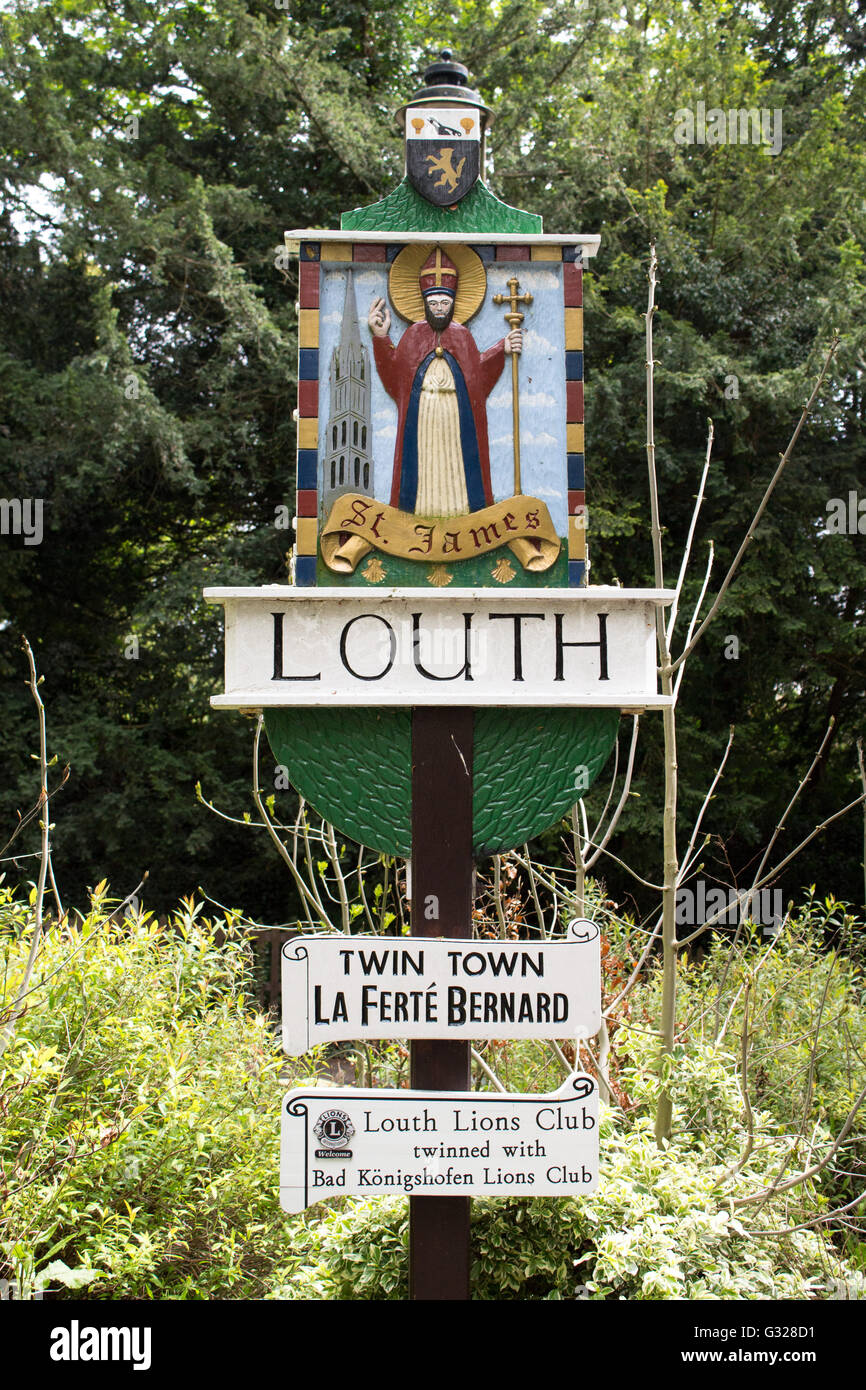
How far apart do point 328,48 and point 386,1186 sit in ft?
32.7

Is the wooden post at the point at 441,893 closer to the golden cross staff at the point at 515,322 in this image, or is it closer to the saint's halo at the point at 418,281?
the golden cross staff at the point at 515,322

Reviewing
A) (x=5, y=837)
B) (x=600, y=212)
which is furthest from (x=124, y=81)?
(x=5, y=837)

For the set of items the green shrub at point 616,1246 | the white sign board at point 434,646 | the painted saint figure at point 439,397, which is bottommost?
the green shrub at point 616,1246

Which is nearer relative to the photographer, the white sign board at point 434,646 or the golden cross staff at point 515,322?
the white sign board at point 434,646

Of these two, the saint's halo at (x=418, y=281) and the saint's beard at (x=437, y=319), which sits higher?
the saint's halo at (x=418, y=281)

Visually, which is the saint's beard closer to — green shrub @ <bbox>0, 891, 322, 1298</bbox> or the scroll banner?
the scroll banner

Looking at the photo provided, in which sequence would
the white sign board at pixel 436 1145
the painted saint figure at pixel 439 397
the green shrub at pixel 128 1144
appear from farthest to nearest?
the green shrub at pixel 128 1144 → the painted saint figure at pixel 439 397 → the white sign board at pixel 436 1145

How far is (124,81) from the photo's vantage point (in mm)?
10188

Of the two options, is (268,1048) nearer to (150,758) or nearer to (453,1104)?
(453,1104)

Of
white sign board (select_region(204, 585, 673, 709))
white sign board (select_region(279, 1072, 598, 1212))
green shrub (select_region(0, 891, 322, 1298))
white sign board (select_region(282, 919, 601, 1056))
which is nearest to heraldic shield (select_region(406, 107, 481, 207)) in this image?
white sign board (select_region(204, 585, 673, 709))

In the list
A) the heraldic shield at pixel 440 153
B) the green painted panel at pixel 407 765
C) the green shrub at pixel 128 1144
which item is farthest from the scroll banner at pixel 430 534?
the green shrub at pixel 128 1144

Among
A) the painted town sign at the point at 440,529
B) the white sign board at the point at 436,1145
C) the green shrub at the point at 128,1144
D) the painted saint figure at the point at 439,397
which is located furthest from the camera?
the green shrub at the point at 128,1144

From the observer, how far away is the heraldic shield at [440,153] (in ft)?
9.91

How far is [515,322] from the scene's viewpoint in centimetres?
299
